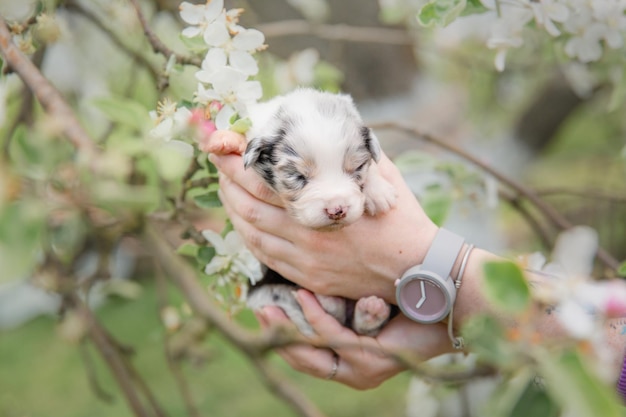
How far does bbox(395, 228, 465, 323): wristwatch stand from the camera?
1613 mm

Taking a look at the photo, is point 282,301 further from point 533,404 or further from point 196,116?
point 533,404

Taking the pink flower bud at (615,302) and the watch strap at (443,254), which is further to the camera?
the watch strap at (443,254)

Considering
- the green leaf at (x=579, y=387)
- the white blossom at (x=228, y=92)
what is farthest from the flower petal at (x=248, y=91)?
the green leaf at (x=579, y=387)

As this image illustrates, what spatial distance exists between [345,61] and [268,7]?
1.70 ft

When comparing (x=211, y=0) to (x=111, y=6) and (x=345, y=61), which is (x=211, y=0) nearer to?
(x=111, y=6)

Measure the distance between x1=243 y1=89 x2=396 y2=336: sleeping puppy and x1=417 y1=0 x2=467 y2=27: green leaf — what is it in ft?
0.85

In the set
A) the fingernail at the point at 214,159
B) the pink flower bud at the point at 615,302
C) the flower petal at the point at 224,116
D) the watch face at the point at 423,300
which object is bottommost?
the watch face at the point at 423,300

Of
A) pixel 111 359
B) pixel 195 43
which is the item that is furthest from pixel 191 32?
pixel 111 359

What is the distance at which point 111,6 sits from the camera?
6.88ft

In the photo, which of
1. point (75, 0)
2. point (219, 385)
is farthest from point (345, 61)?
point (75, 0)

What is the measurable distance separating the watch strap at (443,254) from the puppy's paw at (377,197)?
0.13m

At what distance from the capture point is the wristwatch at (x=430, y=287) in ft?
5.29

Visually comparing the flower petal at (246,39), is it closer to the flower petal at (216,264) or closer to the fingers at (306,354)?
the flower petal at (216,264)

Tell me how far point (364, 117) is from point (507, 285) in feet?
10.9
